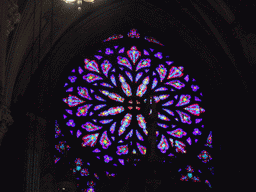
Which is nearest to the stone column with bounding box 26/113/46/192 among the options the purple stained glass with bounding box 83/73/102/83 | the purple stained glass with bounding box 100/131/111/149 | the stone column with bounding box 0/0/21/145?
the purple stained glass with bounding box 100/131/111/149

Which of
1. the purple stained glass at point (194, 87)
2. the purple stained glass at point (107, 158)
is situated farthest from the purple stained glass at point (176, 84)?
the purple stained glass at point (107, 158)

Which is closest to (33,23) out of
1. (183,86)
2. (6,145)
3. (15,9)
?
(6,145)

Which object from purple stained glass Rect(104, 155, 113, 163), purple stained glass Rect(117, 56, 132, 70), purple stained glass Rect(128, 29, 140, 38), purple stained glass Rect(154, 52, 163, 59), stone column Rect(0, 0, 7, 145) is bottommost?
stone column Rect(0, 0, 7, 145)

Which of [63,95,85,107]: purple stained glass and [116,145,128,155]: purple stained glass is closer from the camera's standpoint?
[116,145,128,155]: purple stained glass

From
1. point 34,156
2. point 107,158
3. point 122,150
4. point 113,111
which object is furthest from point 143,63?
point 34,156

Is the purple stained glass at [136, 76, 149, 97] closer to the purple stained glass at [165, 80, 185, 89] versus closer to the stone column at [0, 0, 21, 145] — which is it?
the purple stained glass at [165, 80, 185, 89]

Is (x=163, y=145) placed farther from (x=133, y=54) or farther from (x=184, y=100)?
(x=133, y=54)

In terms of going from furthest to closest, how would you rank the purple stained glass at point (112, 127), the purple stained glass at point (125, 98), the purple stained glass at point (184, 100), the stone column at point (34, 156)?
1. the purple stained glass at point (184, 100)
2. the purple stained glass at point (112, 127)
3. the purple stained glass at point (125, 98)
4. the stone column at point (34, 156)

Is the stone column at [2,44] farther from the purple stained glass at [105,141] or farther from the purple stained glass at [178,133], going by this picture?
the purple stained glass at [178,133]

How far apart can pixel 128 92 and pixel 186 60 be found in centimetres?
177

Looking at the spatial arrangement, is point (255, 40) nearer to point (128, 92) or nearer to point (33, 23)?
point (128, 92)

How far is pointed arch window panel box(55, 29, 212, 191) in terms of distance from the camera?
14852 mm

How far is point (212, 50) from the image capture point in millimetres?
15523

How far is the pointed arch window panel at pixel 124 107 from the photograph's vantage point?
1485 centimetres
